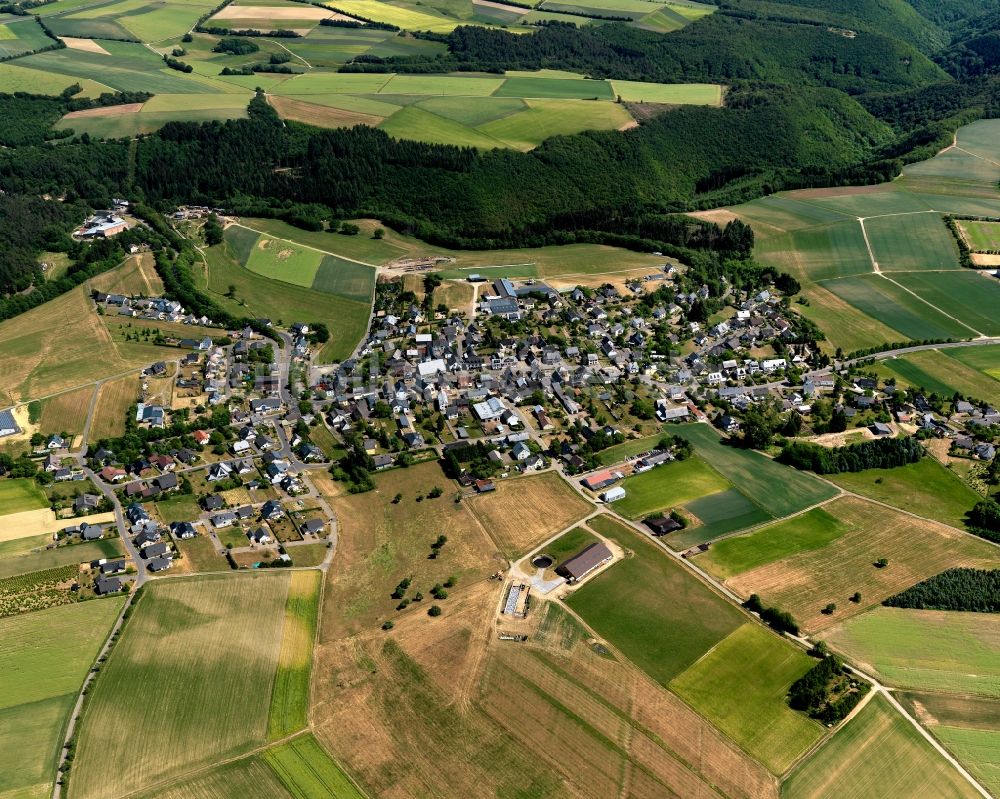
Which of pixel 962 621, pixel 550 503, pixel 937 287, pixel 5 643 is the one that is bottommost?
pixel 5 643

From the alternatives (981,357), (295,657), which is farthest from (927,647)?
(981,357)

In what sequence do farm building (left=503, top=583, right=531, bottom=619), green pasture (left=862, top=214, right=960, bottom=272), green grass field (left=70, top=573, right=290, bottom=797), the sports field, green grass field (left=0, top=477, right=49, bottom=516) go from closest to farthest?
the sports field, green grass field (left=70, top=573, right=290, bottom=797), farm building (left=503, top=583, right=531, bottom=619), green grass field (left=0, top=477, right=49, bottom=516), green pasture (left=862, top=214, right=960, bottom=272)

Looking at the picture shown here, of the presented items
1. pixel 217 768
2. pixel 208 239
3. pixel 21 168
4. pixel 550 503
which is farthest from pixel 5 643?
pixel 21 168

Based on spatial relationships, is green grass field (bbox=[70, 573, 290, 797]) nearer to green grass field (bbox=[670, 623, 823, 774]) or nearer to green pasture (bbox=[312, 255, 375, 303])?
green grass field (bbox=[670, 623, 823, 774])

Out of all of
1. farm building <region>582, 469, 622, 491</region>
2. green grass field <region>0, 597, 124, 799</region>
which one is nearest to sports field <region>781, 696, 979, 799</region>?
farm building <region>582, 469, 622, 491</region>

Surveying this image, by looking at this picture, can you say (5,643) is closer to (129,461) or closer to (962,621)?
(129,461)

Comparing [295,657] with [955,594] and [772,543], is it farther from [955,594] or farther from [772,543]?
[955,594]
